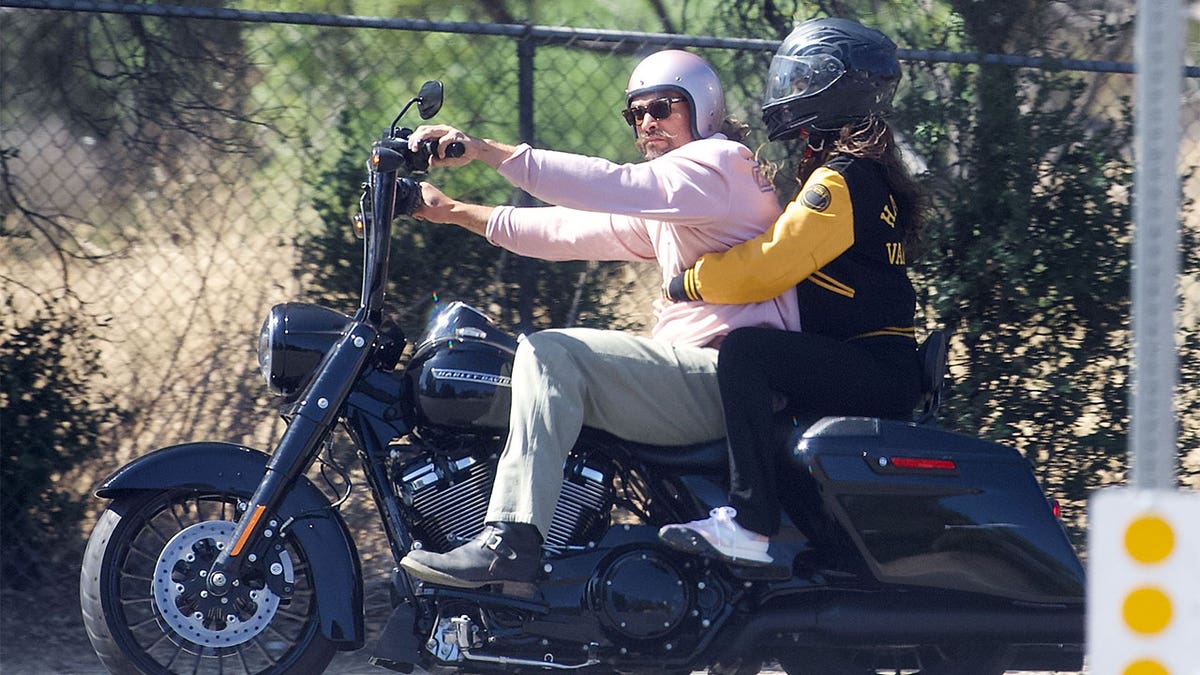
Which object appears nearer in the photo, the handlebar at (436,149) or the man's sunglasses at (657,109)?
the handlebar at (436,149)

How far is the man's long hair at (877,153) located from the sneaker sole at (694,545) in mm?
960

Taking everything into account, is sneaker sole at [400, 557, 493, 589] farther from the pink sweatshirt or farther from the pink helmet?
the pink helmet

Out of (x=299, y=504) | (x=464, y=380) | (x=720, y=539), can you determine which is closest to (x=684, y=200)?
(x=464, y=380)

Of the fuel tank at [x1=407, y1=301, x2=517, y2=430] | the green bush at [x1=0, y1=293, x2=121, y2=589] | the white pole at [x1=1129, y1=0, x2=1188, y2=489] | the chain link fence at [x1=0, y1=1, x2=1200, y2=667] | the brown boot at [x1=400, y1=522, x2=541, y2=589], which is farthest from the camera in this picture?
the chain link fence at [x1=0, y1=1, x2=1200, y2=667]

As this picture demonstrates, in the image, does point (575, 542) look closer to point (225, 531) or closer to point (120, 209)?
point (225, 531)

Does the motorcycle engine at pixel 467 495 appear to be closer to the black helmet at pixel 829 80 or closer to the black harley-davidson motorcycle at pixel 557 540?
the black harley-davidson motorcycle at pixel 557 540

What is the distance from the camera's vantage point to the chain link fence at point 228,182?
525cm

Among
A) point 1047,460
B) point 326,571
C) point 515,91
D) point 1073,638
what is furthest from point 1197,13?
point 326,571

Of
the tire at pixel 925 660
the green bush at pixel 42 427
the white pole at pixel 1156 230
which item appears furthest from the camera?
the green bush at pixel 42 427

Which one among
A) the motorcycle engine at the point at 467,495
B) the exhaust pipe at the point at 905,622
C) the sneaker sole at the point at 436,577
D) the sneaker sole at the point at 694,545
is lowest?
the exhaust pipe at the point at 905,622

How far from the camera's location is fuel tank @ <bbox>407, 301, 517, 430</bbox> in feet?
12.3

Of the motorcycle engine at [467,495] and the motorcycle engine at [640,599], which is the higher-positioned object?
the motorcycle engine at [467,495]

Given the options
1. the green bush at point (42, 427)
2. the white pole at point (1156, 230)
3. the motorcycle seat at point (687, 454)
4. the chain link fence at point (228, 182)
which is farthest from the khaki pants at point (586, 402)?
the green bush at point (42, 427)

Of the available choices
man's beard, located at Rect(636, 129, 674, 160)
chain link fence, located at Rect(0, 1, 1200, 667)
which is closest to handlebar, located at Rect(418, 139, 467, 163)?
man's beard, located at Rect(636, 129, 674, 160)
